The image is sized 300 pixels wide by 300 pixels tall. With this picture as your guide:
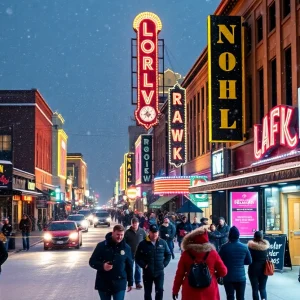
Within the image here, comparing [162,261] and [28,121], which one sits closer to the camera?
[162,261]

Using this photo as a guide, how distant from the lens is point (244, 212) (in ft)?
83.8

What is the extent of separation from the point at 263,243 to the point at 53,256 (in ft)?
56.7

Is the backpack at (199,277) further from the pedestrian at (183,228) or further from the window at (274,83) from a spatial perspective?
the pedestrian at (183,228)

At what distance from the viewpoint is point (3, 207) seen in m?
50.4

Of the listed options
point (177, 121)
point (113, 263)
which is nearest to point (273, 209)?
point (113, 263)

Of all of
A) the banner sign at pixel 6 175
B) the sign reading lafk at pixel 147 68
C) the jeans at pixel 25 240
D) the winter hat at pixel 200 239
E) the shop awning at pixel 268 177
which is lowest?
the jeans at pixel 25 240

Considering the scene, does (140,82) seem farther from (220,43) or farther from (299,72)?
(299,72)

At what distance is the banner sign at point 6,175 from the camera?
46906 mm

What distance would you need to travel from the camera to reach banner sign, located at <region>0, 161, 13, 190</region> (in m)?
46.9

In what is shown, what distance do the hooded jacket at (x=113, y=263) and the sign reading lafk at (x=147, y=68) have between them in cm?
4154

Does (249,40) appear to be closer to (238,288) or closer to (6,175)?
(238,288)

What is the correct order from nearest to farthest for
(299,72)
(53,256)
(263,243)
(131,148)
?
(263,243), (299,72), (53,256), (131,148)

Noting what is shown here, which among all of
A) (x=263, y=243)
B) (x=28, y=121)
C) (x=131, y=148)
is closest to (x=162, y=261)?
(x=263, y=243)

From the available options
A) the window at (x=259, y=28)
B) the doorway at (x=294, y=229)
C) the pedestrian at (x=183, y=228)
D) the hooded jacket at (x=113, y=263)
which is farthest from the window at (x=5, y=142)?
the hooded jacket at (x=113, y=263)
